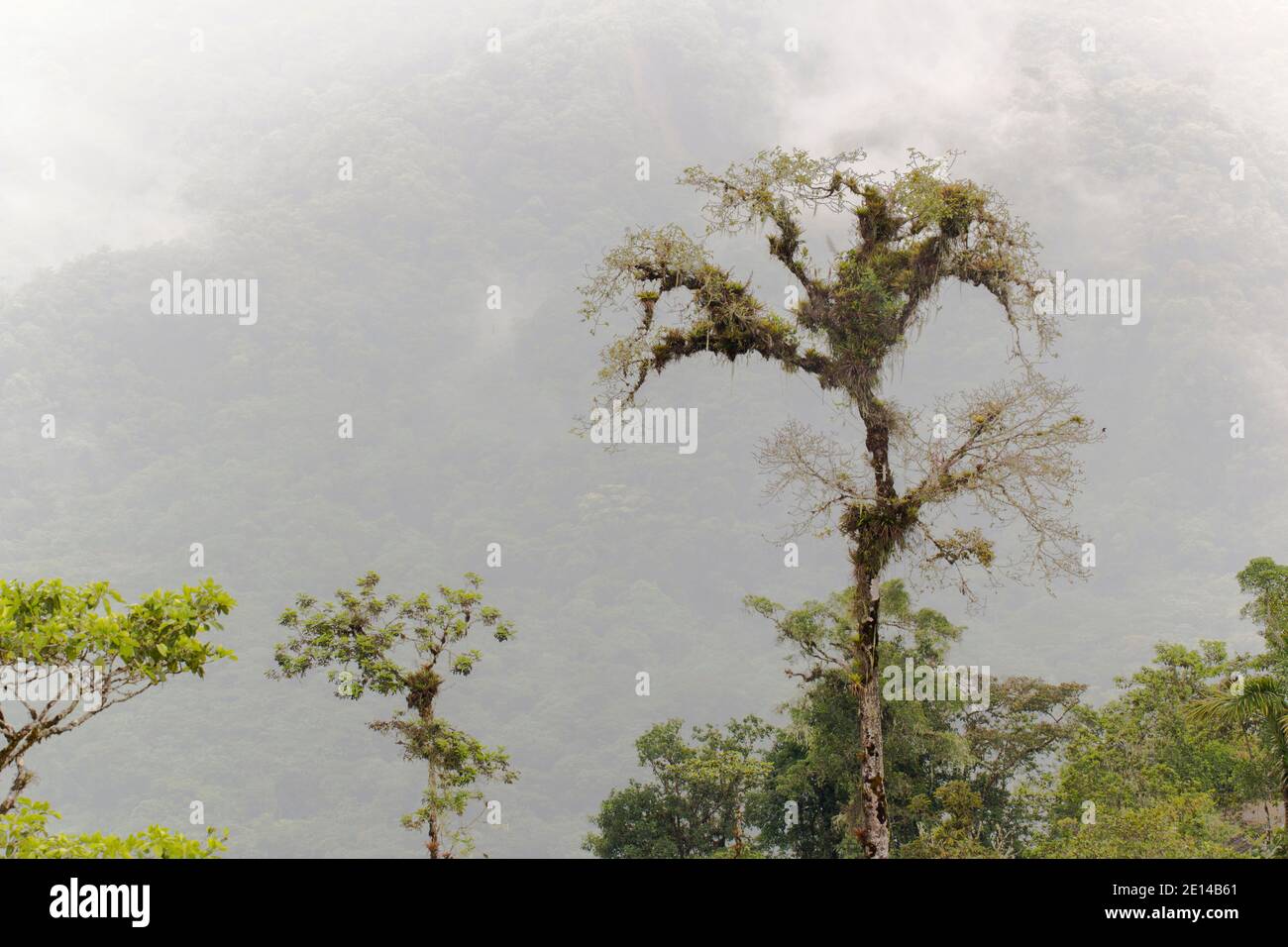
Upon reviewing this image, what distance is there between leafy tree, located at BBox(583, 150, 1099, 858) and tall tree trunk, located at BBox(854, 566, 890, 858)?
0.06 ft

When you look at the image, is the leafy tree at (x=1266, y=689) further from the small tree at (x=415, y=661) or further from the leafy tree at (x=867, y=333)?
the small tree at (x=415, y=661)

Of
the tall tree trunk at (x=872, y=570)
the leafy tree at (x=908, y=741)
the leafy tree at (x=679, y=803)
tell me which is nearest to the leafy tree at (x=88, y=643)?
the tall tree trunk at (x=872, y=570)

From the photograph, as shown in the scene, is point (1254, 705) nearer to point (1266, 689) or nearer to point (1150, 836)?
point (1266, 689)

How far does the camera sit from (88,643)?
24.1 ft

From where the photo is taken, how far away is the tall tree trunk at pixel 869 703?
485 inches

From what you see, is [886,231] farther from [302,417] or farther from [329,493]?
[302,417]

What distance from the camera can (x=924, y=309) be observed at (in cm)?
1366

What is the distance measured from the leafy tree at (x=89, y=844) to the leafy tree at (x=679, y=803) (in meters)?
19.7

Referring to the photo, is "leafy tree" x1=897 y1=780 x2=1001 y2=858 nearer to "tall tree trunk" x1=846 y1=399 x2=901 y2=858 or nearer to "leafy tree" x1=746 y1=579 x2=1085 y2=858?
"leafy tree" x1=746 y1=579 x2=1085 y2=858

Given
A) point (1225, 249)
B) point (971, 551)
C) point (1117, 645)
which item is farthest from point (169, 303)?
point (971, 551)

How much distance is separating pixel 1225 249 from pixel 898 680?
164 metres

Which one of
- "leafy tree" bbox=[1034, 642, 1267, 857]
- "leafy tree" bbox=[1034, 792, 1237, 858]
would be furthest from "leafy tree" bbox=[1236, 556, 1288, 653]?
"leafy tree" bbox=[1034, 792, 1237, 858]

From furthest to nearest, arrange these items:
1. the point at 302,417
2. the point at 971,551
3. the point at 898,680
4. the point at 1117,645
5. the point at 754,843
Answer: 1. the point at 302,417
2. the point at 1117,645
3. the point at 754,843
4. the point at 898,680
5. the point at 971,551

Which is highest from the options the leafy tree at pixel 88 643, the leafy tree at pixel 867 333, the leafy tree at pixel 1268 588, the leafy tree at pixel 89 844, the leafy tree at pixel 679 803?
the leafy tree at pixel 867 333
